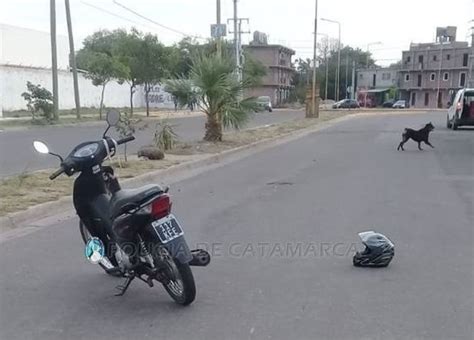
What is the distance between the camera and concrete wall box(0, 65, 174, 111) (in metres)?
41.7

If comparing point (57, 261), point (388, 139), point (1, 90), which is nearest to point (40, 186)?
point (57, 261)

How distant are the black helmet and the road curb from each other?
4093 millimetres

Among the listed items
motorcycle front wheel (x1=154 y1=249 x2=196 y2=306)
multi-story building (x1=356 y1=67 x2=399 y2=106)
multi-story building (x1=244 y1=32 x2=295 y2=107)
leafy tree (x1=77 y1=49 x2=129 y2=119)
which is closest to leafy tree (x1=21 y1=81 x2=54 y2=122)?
leafy tree (x1=77 y1=49 x2=129 y2=119)

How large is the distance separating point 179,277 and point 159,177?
24.6ft

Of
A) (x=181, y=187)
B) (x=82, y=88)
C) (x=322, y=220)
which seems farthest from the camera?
(x=82, y=88)

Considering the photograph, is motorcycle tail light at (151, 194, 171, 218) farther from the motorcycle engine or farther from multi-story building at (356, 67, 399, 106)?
multi-story building at (356, 67, 399, 106)

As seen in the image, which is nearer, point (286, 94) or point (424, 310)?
point (424, 310)

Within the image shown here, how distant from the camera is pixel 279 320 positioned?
4336mm

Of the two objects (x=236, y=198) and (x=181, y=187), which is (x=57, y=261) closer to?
(x=236, y=198)

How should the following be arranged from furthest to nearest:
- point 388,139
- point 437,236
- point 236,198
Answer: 1. point 388,139
2. point 236,198
3. point 437,236

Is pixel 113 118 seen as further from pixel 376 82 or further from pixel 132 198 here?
pixel 376 82

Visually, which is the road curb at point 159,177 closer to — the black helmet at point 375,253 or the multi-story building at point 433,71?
the black helmet at point 375,253

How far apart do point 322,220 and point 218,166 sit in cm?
692

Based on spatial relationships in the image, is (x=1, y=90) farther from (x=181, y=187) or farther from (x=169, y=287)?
(x=169, y=287)
